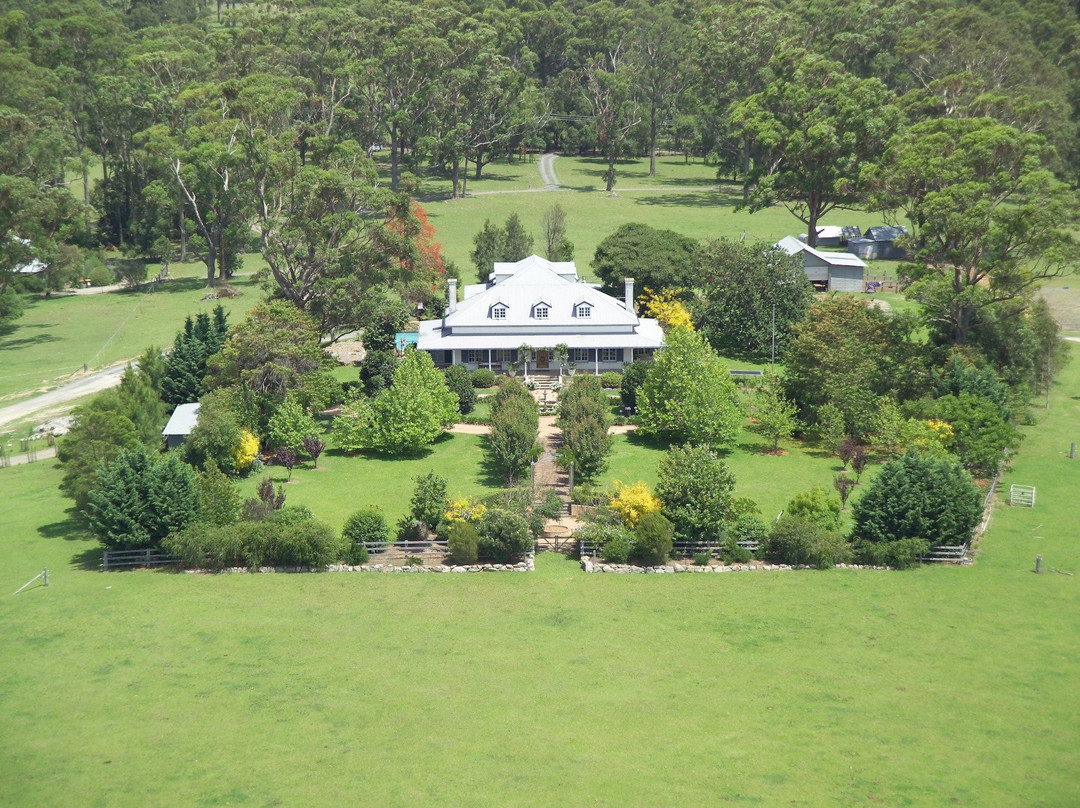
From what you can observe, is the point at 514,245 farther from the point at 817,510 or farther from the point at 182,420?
the point at 817,510

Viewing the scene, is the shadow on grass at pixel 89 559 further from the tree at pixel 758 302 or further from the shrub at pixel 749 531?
the tree at pixel 758 302

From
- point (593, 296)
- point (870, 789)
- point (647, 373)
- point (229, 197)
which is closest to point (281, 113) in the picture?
point (229, 197)

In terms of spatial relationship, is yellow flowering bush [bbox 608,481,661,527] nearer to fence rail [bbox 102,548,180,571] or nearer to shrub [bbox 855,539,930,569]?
shrub [bbox 855,539,930,569]

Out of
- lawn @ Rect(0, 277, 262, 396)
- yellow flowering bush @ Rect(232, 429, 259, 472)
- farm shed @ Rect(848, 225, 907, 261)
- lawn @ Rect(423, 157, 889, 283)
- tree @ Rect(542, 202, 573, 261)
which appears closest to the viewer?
yellow flowering bush @ Rect(232, 429, 259, 472)

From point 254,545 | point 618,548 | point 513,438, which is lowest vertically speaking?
point 618,548

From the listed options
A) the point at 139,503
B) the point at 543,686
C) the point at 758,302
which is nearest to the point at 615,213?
the point at 758,302

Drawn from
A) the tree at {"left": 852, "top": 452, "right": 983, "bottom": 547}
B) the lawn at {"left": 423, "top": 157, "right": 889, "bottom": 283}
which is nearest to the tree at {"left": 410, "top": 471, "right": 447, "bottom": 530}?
the tree at {"left": 852, "top": 452, "right": 983, "bottom": 547}
